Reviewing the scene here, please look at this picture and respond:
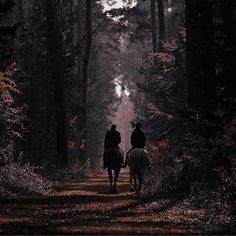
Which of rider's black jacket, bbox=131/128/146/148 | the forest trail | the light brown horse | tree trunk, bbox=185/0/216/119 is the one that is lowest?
the forest trail

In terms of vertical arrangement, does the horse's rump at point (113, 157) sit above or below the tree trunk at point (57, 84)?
below

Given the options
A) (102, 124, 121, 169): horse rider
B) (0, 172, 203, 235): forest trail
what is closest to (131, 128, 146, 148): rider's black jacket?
(102, 124, 121, 169): horse rider

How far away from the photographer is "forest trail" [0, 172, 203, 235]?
10.6 meters

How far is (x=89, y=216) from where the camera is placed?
1303cm

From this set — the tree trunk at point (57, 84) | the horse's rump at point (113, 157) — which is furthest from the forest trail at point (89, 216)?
the tree trunk at point (57, 84)

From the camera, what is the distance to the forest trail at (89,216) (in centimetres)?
1063

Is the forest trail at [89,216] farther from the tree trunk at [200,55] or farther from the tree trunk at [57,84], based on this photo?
the tree trunk at [57,84]

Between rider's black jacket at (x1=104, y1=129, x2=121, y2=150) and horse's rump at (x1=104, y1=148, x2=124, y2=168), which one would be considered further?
horse's rump at (x1=104, y1=148, x2=124, y2=168)

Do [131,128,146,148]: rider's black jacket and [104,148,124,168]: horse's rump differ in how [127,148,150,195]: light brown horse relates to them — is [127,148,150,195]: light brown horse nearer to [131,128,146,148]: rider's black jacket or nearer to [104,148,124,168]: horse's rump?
[131,128,146,148]: rider's black jacket

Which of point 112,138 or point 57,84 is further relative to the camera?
point 57,84

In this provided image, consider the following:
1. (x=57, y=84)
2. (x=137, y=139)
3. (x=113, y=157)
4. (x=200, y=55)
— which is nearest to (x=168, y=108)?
(x=57, y=84)

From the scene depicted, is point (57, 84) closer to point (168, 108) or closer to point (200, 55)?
point (168, 108)

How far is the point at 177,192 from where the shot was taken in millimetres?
16859

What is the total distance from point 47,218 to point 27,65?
66.4ft
